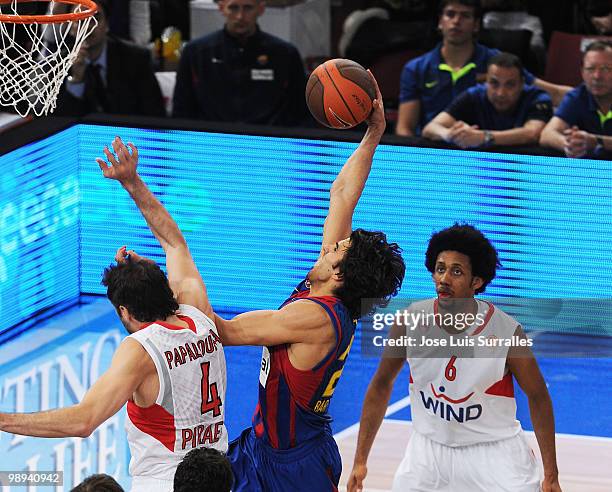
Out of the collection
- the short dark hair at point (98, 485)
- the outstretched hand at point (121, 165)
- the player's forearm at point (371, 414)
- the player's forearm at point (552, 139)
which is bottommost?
the player's forearm at point (371, 414)

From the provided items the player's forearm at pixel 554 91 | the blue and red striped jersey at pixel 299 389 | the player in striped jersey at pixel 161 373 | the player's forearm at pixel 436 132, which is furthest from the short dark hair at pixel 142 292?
the player's forearm at pixel 554 91

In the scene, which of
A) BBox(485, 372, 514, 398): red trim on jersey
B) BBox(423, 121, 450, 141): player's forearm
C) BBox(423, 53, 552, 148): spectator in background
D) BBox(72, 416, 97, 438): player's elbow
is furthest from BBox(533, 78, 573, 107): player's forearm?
BBox(72, 416, 97, 438): player's elbow

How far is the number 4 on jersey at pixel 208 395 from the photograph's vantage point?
5.13 metres

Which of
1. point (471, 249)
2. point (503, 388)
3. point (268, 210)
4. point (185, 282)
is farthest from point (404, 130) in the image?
point (185, 282)

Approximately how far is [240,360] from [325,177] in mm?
1388

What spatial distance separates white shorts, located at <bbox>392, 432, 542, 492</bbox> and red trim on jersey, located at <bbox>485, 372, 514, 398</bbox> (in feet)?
0.71

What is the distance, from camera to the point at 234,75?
9.74 m

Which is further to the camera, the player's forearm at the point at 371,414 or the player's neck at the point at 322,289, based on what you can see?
the player's forearm at the point at 371,414

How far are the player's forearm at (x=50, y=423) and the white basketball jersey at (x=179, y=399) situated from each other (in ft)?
1.27

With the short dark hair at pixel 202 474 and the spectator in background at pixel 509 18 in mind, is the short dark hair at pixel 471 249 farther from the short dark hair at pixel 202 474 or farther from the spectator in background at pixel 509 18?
the spectator in background at pixel 509 18

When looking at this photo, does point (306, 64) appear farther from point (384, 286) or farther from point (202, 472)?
point (202, 472)

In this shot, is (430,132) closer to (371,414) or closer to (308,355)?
(371,414)

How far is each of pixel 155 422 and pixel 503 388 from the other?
5.29 ft

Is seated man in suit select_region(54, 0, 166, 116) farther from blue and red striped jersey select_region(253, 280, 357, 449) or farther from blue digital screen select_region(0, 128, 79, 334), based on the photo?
blue and red striped jersey select_region(253, 280, 357, 449)
